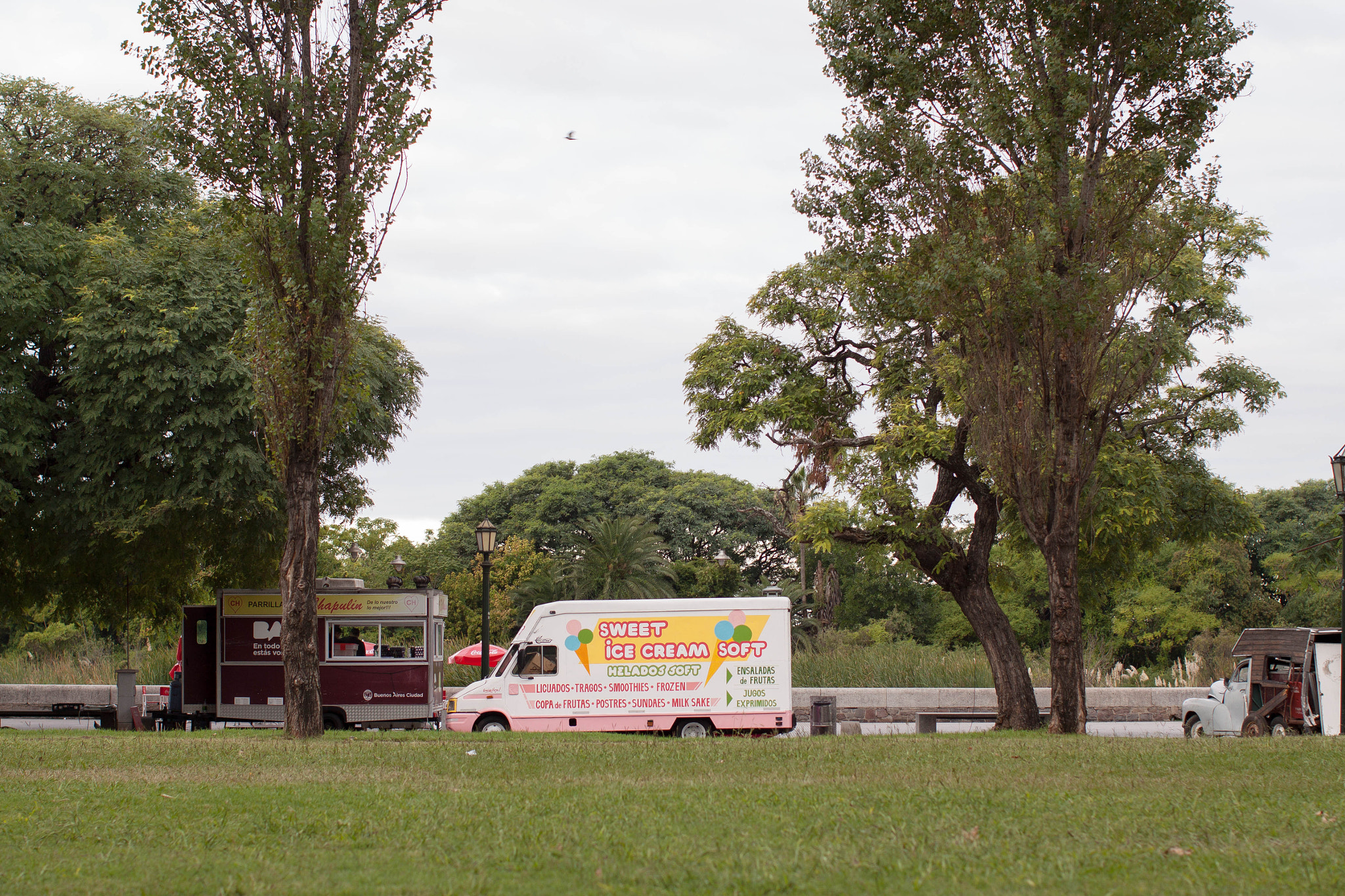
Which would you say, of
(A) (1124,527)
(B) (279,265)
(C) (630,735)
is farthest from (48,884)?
(A) (1124,527)

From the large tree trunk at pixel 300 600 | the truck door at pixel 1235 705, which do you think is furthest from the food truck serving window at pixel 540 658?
the truck door at pixel 1235 705

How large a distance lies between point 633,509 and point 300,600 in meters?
44.9

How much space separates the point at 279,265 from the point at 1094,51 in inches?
448

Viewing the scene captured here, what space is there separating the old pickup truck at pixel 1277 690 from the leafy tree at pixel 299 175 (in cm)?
1264

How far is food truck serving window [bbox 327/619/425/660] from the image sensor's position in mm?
20750

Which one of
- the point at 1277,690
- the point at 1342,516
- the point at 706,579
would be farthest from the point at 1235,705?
the point at 706,579

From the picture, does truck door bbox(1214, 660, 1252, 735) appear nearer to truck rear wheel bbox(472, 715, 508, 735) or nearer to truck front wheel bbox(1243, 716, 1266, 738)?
truck front wheel bbox(1243, 716, 1266, 738)

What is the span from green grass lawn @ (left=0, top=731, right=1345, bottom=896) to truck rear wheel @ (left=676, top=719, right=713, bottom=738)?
21.9 ft

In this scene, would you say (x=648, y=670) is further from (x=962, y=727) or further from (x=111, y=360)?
(x=111, y=360)

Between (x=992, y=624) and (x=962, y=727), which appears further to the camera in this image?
(x=962, y=727)

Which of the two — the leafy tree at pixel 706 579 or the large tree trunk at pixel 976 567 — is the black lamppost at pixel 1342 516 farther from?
the leafy tree at pixel 706 579

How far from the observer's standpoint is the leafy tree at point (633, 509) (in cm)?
5800

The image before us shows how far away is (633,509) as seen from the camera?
58781 mm

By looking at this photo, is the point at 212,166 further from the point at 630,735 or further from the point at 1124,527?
the point at 1124,527
